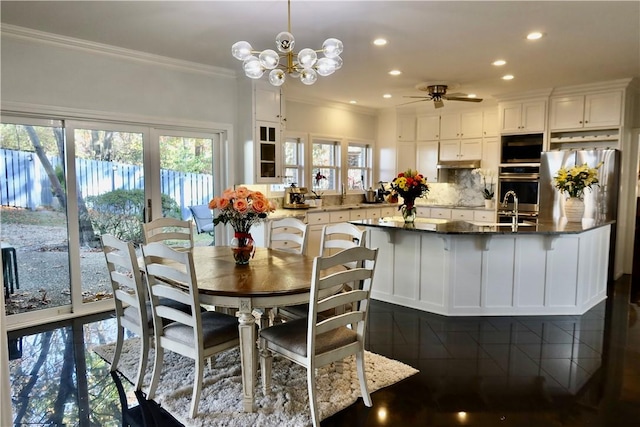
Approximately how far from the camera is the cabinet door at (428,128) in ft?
24.7

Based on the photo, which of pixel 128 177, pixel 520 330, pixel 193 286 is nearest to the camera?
pixel 193 286

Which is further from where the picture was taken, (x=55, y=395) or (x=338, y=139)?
(x=338, y=139)

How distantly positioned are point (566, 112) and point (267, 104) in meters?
4.11

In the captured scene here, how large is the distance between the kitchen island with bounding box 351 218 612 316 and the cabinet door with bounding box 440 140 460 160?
3183mm

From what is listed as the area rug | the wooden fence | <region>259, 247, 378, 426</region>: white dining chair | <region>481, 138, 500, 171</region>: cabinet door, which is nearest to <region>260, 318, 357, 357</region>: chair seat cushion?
<region>259, 247, 378, 426</region>: white dining chair

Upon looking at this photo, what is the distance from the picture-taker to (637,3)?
304 cm

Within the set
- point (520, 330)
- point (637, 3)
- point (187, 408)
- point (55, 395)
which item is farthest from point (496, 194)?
point (55, 395)

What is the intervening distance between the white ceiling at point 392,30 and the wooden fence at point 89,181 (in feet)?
3.93

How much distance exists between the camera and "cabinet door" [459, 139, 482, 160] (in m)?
7.08

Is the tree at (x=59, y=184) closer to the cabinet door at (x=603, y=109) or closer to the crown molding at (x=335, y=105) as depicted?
the crown molding at (x=335, y=105)

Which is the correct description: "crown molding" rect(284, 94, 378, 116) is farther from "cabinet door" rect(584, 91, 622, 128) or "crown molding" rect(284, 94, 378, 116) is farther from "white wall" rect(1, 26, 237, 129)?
"cabinet door" rect(584, 91, 622, 128)

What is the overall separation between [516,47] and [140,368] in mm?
4183

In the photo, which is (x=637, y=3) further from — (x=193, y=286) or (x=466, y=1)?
(x=193, y=286)

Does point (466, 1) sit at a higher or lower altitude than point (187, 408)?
higher
